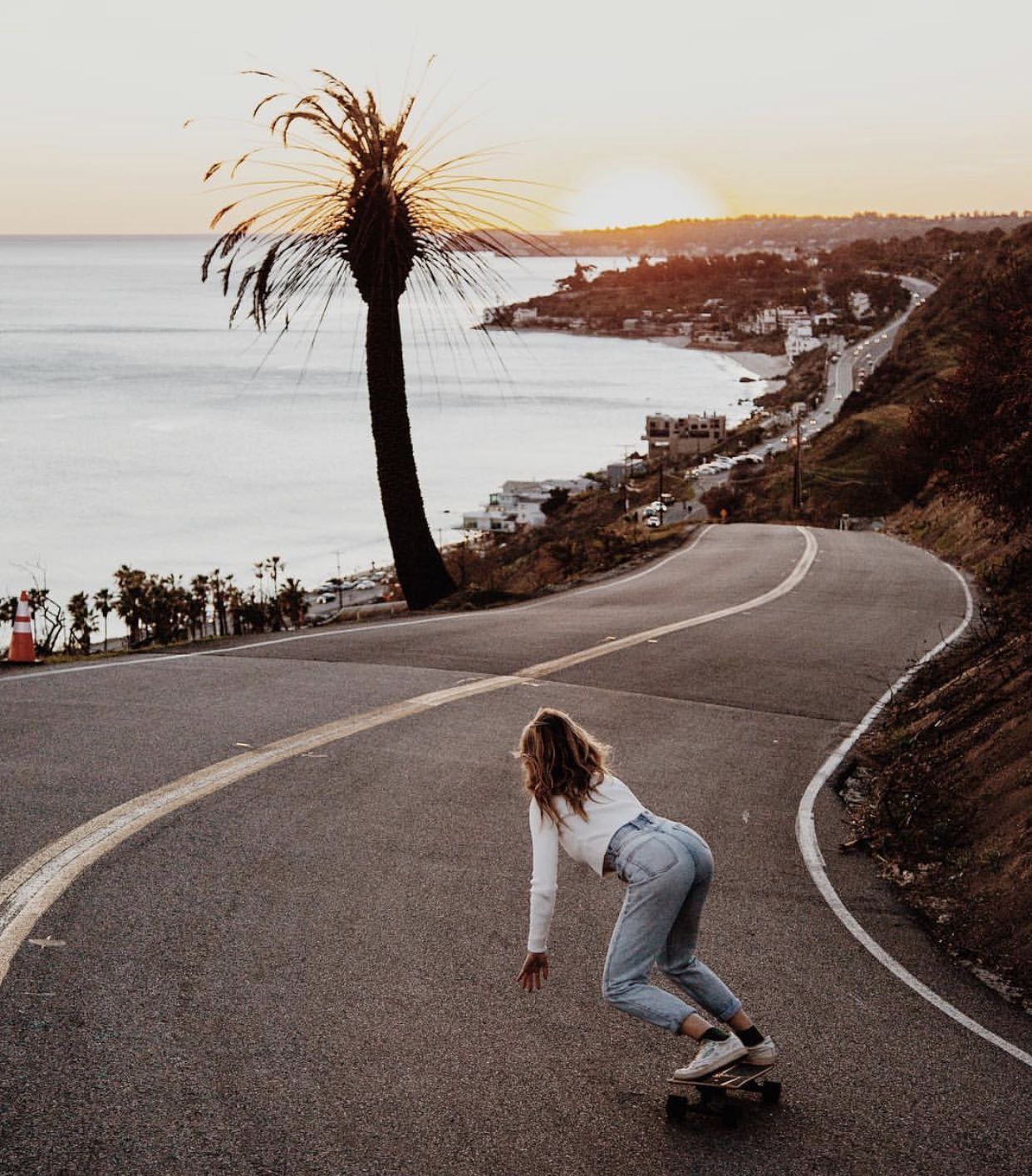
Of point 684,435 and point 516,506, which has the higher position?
point 684,435

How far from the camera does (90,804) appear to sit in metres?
8.94

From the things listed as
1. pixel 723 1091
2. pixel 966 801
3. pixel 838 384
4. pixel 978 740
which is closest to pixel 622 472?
pixel 838 384

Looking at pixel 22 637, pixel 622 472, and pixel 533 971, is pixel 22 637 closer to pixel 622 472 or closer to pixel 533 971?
pixel 533 971

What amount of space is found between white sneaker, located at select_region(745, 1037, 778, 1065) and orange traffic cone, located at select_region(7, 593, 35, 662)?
11809mm

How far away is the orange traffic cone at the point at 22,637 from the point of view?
1512 centimetres

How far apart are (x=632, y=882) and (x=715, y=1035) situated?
0.72 metres

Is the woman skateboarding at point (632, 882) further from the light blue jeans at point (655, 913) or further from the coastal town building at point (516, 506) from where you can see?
the coastal town building at point (516, 506)

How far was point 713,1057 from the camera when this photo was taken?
5262 millimetres

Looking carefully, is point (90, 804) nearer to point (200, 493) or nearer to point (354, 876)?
point (354, 876)

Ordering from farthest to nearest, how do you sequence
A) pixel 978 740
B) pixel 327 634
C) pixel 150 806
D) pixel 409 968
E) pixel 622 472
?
pixel 622 472, pixel 327 634, pixel 978 740, pixel 150 806, pixel 409 968

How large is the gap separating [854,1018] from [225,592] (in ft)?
184

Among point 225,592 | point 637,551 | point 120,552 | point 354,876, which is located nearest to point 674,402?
point 120,552

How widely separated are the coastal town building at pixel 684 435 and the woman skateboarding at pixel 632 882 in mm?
133919

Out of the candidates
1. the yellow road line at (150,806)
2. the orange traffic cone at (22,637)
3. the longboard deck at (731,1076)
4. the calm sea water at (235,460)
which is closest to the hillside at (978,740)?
the longboard deck at (731,1076)
